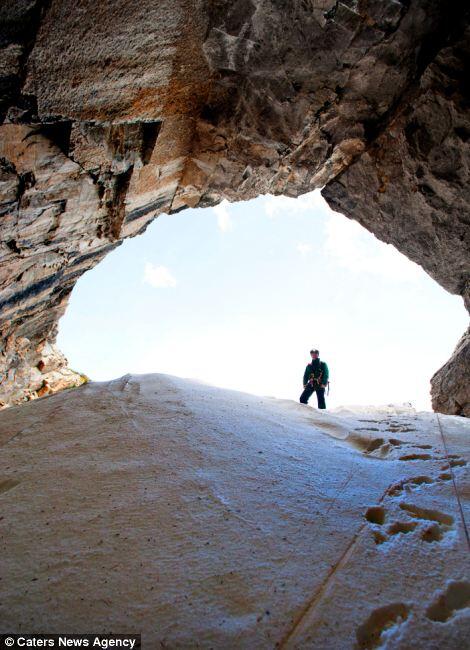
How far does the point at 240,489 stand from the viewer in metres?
3.01

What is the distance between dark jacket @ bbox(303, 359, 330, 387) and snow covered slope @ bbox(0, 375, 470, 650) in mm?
5487

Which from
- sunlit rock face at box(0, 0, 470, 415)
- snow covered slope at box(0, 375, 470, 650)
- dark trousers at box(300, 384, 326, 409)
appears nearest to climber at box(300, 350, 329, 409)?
dark trousers at box(300, 384, 326, 409)

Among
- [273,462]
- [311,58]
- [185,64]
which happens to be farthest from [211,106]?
[273,462]

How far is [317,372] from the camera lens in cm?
1006

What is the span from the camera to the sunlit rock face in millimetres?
4332

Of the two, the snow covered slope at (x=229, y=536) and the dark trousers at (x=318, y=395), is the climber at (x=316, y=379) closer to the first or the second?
the dark trousers at (x=318, y=395)

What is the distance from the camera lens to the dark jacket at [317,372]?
9.94m

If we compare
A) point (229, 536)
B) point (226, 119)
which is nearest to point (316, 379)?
point (226, 119)

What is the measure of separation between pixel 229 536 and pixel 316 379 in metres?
7.95

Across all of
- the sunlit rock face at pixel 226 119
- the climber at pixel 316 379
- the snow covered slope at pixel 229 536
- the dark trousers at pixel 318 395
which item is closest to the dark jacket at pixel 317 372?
the climber at pixel 316 379

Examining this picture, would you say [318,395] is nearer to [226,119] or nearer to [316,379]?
[316,379]

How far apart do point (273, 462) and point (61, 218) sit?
20.7 feet

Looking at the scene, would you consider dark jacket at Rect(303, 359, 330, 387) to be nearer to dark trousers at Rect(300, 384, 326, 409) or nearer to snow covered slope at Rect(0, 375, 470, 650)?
dark trousers at Rect(300, 384, 326, 409)

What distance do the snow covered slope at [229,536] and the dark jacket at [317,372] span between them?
5.49 meters
